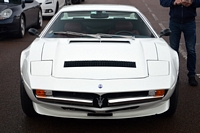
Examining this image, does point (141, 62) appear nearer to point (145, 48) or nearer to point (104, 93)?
point (145, 48)

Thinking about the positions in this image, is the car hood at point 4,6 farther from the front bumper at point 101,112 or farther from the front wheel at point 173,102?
the front wheel at point 173,102

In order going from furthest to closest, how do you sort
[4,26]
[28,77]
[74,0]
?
[74,0], [4,26], [28,77]

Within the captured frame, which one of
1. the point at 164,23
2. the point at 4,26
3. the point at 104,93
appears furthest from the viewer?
the point at 164,23

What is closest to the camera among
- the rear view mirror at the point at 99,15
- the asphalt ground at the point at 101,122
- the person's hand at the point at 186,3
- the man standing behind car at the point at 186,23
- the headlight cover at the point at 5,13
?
the asphalt ground at the point at 101,122

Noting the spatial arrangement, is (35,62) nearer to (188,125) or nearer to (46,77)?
(46,77)

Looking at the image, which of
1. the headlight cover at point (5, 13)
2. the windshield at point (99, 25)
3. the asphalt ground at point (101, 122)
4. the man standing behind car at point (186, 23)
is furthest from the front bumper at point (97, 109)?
the headlight cover at point (5, 13)

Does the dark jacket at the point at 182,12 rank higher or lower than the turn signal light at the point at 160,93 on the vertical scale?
higher

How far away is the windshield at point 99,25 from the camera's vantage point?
4797mm

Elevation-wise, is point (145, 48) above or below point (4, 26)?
above

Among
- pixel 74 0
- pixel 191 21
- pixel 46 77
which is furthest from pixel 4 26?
pixel 74 0

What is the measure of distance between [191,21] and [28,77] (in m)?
→ 3.00

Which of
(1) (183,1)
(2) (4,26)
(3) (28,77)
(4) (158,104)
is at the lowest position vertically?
(2) (4,26)

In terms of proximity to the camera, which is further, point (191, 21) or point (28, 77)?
point (191, 21)

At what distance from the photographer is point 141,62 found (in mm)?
3746
